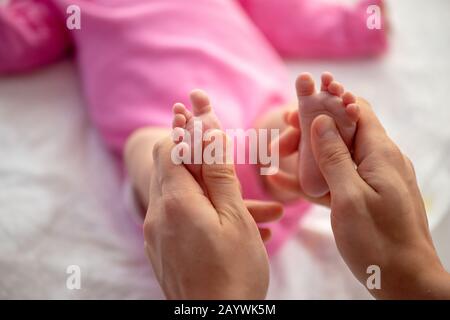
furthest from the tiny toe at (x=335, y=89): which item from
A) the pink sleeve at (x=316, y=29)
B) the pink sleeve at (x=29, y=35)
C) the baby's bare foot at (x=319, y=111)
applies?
the pink sleeve at (x=29, y=35)

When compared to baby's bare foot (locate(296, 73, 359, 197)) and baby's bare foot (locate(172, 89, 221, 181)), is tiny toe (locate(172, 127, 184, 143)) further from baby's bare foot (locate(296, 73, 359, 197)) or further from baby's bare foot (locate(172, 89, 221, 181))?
baby's bare foot (locate(296, 73, 359, 197))

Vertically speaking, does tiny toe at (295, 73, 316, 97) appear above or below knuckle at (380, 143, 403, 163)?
above

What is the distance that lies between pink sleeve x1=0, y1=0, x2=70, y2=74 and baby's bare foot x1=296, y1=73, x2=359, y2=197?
24.1 inches

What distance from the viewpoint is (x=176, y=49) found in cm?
89

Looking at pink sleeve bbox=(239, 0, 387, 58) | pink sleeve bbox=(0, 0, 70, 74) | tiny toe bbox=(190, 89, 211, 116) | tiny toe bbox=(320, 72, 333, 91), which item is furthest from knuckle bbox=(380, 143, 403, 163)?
pink sleeve bbox=(0, 0, 70, 74)

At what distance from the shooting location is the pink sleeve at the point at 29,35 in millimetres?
985

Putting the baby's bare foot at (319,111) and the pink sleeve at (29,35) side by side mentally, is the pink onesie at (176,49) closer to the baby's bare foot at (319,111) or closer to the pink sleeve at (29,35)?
the pink sleeve at (29,35)

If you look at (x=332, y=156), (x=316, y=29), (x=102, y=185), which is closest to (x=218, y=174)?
(x=332, y=156)

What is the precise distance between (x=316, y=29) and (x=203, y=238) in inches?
27.0

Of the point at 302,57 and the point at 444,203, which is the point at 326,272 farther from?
the point at 302,57

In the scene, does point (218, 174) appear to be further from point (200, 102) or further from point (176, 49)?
point (176, 49)

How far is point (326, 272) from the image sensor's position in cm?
79

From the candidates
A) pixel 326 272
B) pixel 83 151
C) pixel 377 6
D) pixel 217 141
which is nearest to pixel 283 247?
pixel 326 272

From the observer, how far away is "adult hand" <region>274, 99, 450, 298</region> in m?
0.54
